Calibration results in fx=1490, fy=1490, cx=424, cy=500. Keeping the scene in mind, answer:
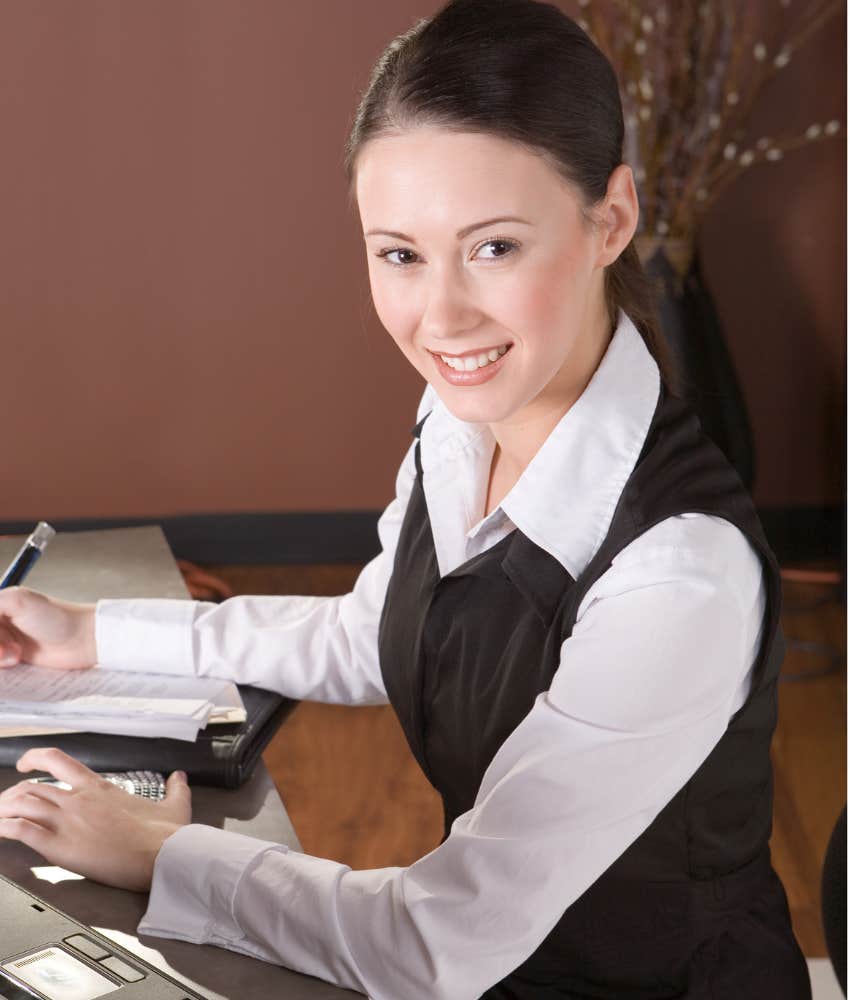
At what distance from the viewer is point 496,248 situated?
119cm

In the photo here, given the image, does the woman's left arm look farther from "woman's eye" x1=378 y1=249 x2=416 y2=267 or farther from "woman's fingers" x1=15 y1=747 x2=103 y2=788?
"woman's eye" x1=378 y1=249 x2=416 y2=267

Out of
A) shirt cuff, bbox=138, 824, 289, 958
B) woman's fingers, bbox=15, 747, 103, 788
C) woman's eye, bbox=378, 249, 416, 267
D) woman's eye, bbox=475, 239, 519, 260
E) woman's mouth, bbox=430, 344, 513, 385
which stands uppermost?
woman's eye, bbox=475, 239, 519, 260

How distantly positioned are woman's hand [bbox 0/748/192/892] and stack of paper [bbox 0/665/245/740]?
0.11 meters

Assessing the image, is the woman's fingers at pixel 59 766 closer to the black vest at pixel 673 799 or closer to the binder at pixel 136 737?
the binder at pixel 136 737

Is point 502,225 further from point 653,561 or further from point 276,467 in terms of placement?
point 276,467

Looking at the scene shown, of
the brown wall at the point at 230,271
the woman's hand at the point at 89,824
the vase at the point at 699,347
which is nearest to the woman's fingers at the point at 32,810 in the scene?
the woman's hand at the point at 89,824

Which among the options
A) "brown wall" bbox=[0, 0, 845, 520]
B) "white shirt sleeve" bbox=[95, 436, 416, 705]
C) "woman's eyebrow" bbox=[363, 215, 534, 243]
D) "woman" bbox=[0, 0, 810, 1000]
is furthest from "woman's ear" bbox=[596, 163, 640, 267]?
"brown wall" bbox=[0, 0, 845, 520]

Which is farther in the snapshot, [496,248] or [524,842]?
[496,248]

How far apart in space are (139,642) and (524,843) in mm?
542

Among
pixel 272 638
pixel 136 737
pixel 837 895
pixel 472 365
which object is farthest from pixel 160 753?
pixel 837 895

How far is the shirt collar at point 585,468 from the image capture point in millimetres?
1255

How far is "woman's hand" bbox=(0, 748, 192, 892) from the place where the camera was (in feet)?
3.48

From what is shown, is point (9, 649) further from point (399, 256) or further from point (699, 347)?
point (699, 347)


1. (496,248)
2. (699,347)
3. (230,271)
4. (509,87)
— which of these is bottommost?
(699,347)
